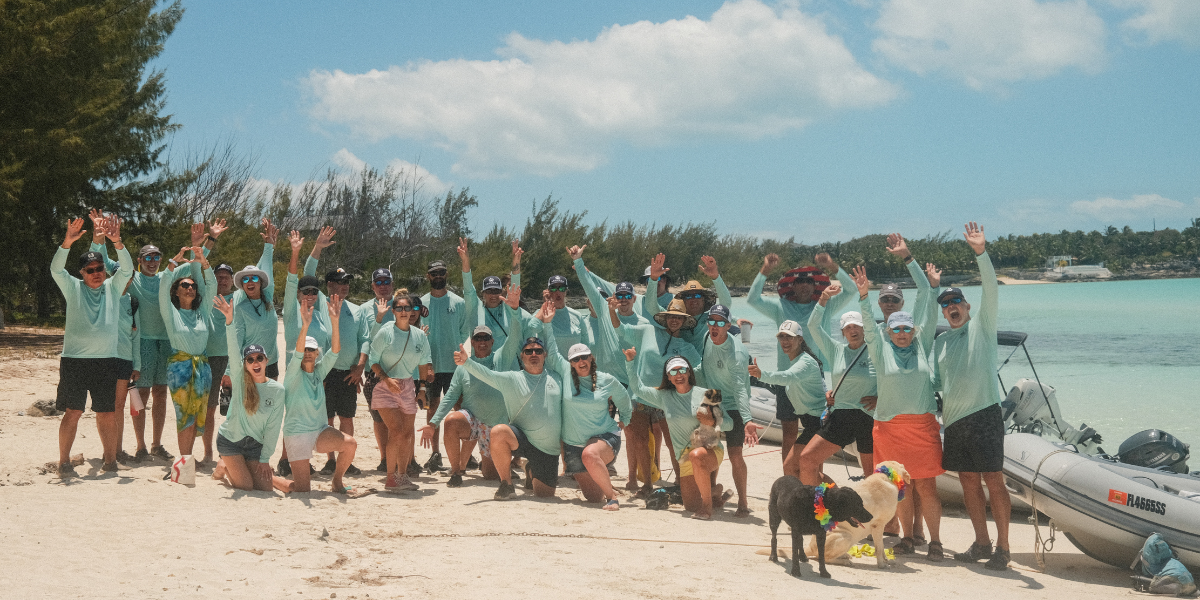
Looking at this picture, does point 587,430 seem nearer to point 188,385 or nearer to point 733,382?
point 733,382

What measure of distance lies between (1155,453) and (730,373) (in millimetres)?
3627

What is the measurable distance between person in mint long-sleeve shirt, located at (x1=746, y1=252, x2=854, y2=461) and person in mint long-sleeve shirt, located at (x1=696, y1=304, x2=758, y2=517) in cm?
43

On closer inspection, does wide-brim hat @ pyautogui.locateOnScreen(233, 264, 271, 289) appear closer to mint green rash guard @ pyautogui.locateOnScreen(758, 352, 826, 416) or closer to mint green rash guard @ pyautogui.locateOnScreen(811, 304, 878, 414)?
mint green rash guard @ pyautogui.locateOnScreen(758, 352, 826, 416)

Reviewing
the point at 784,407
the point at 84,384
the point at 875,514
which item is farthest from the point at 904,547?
the point at 84,384

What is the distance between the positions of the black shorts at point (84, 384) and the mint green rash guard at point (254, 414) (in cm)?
97

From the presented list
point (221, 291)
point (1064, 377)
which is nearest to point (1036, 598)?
point (221, 291)

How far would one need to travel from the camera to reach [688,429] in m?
6.61

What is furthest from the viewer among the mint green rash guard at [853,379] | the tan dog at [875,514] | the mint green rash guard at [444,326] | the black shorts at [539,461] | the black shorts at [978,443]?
the mint green rash guard at [444,326]

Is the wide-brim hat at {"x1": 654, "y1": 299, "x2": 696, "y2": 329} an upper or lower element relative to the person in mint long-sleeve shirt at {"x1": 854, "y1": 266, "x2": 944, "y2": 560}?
upper

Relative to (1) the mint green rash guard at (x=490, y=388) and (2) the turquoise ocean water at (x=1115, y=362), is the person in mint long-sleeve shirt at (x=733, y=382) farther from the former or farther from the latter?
(2) the turquoise ocean water at (x=1115, y=362)

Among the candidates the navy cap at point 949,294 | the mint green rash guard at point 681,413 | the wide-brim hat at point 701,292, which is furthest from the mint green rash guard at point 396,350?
the navy cap at point 949,294

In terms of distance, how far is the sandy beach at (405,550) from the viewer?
183 inches

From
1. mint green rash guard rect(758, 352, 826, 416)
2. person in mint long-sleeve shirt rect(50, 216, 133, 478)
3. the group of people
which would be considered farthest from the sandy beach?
mint green rash guard rect(758, 352, 826, 416)

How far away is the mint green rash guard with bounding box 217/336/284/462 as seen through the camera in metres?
6.57
